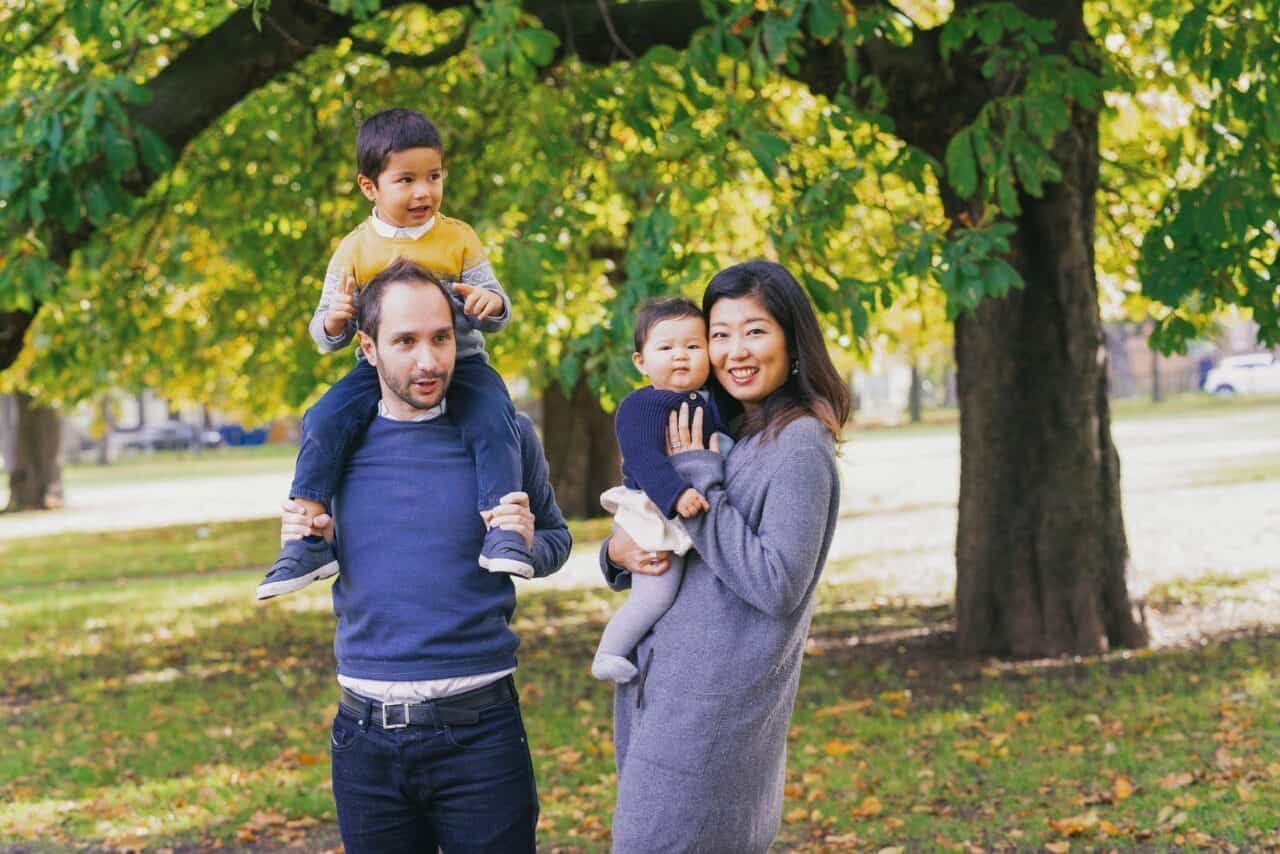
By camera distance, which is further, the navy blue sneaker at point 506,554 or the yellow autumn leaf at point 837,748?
the yellow autumn leaf at point 837,748

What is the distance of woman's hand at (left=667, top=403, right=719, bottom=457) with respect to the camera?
11.0 ft

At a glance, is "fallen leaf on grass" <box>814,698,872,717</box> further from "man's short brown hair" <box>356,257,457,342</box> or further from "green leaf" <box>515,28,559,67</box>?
"man's short brown hair" <box>356,257,457,342</box>

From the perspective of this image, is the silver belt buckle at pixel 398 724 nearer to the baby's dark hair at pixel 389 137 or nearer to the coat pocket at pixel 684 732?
the coat pocket at pixel 684 732

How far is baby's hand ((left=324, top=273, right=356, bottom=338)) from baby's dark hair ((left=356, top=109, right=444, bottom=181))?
0.97 feet

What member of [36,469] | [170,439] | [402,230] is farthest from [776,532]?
[170,439]

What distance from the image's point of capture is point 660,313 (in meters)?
3.45

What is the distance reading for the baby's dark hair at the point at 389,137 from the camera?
136 inches

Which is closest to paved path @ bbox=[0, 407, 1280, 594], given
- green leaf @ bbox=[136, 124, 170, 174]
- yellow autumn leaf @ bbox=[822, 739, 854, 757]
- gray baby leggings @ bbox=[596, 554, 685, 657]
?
yellow autumn leaf @ bbox=[822, 739, 854, 757]

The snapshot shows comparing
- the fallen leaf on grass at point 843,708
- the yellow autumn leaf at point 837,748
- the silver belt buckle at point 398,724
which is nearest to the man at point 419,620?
the silver belt buckle at point 398,724

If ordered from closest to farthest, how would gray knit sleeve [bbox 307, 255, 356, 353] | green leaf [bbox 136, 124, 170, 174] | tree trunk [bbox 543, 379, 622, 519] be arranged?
gray knit sleeve [bbox 307, 255, 356, 353], green leaf [bbox 136, 124, 170, 174], tree trunk [bbox 543, 379, 622, 519]

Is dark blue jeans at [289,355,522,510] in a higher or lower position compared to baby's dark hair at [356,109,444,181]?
lower

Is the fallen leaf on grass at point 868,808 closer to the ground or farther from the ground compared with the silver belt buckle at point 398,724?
closer to the ground

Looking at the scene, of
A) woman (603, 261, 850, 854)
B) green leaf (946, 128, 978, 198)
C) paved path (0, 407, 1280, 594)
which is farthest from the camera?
paved path (0, 407, 1280, 594)

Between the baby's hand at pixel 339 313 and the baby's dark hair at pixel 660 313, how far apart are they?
1.99ft
